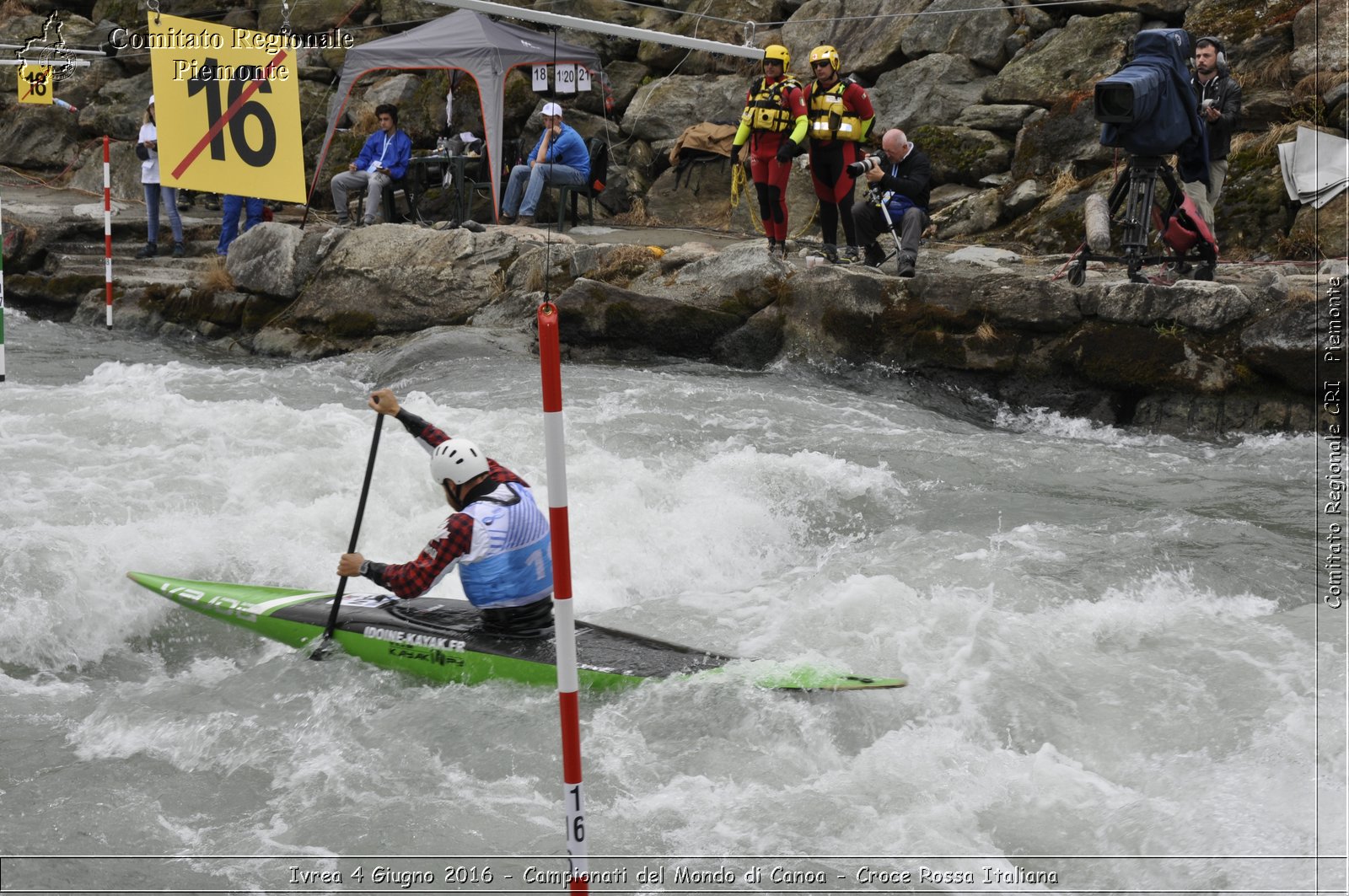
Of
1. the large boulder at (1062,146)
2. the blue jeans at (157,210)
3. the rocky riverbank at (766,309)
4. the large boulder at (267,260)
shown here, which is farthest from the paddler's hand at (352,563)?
the blue jeans at (157,210)

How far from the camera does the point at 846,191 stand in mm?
9539

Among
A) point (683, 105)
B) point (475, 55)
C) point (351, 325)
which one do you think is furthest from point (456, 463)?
point (683, 105)

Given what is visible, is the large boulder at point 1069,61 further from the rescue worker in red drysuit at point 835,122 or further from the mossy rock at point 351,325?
the mossy rock at point 351,325

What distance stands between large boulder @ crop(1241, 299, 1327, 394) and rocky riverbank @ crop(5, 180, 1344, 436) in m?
0.01

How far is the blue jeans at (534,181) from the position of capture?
11.6 meters

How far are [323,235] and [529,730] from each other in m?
7.86

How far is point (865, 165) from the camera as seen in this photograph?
908 cm

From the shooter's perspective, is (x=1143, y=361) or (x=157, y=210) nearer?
(x=1143, y=361)

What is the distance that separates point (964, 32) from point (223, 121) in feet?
25.7

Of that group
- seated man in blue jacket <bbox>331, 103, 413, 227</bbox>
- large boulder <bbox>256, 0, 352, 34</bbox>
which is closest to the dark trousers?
seated man in blue jacket <bbox>331, 103, 413, 227</bbox>

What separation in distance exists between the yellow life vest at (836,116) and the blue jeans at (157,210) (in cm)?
685

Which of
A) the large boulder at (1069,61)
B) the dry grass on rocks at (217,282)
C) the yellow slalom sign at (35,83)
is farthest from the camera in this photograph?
the yellow slalom sign at (35,83)

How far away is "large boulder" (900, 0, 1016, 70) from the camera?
513 inches

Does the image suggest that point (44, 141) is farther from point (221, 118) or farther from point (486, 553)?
point (486, 553)
